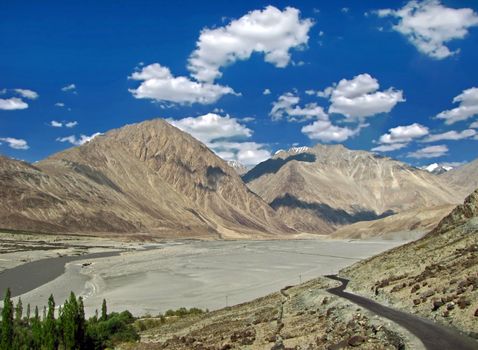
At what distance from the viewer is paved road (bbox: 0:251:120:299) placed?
8088 centimetres

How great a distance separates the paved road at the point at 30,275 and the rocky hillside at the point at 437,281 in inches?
2184

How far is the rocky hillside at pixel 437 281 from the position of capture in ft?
81.0

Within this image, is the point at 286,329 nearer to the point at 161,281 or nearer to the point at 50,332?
the point at 50,332

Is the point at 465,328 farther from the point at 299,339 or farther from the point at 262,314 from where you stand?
the point at 262,314

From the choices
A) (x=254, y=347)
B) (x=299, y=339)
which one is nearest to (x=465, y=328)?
(x=299, y=339)

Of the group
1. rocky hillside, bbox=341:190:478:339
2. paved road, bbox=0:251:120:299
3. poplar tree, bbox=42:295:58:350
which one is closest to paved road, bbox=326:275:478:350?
rocky hillside, bbox=341:190:478:339

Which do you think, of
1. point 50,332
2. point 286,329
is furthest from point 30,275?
point 286,329

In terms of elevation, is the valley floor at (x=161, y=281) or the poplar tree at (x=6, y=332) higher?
the poplar tree at (x=6, y=332)

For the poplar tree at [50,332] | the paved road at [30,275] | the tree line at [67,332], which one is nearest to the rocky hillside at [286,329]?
the tree line at [67,332]

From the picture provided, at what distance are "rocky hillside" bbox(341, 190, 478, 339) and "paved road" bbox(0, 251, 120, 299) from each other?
2184 inches

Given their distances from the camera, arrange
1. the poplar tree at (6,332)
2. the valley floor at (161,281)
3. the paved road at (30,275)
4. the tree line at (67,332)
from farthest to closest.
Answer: the paved road at (30,275), the valley floor at (161,281), the poplar tree at (6,332), the tree line at (67,332)

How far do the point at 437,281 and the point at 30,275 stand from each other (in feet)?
281

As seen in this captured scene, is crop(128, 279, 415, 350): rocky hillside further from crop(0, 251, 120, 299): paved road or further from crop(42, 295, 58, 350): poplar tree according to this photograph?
crop(0, 251, 120, 299): paved road

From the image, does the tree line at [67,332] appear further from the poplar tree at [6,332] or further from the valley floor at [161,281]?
the valley floor at [161,281]
